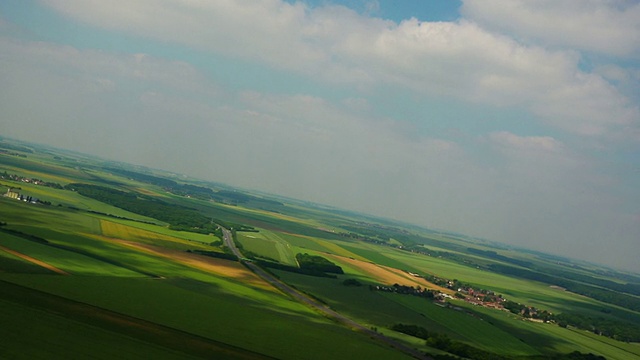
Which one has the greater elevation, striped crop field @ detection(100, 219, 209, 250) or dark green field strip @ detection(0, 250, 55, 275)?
dark green field strip @ detection(0, 250, 55, 275)

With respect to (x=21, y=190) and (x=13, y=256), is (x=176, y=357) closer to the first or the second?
(x=13, y=256)

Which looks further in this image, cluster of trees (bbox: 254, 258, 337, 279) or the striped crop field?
cluster of trees (bbox: 254, 258, 337, 279)

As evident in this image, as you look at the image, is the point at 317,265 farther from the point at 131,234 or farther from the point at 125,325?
the point at 125,325

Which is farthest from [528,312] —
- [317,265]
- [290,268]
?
[290,268]

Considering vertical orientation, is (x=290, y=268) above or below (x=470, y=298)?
above

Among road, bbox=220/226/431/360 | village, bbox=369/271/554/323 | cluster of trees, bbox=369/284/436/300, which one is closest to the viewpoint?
road, bbox=220/226/431/360

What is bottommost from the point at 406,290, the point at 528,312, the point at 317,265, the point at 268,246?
the point at 268,246

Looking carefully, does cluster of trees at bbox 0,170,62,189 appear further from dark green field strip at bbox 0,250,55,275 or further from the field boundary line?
dark green field strip at bbox 0,250,55,275

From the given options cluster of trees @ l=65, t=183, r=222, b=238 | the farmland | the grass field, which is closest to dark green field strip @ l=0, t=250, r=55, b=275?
the farmland
